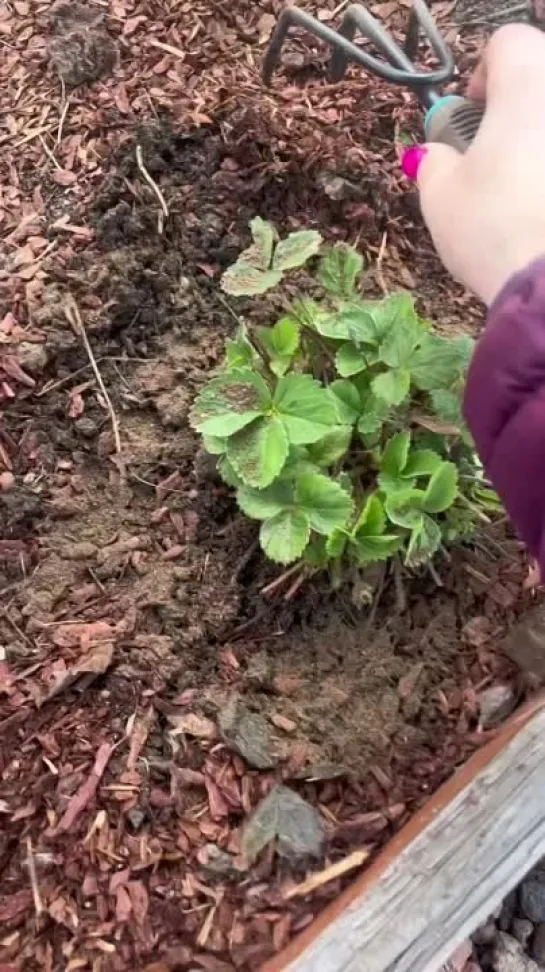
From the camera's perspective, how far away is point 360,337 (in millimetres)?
1086

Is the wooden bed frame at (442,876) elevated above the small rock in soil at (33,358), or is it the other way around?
the small rock in soil at (33,358)

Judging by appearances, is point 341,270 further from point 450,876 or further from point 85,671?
point 450,876

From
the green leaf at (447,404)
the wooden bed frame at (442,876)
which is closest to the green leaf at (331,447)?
the green leaf at (447,404)

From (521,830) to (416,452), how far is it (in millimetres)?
395

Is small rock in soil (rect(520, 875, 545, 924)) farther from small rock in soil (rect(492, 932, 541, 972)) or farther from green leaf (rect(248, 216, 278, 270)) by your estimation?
green leaf (rect(248, 216, 278, 270))

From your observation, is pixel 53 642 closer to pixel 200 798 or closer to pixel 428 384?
pixel 200 798

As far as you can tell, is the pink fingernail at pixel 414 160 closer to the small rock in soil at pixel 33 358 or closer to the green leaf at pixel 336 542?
the green leaf at pixel 336 542

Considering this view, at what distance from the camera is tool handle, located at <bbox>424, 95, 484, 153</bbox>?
→ 988mm

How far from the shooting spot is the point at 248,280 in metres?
1.10

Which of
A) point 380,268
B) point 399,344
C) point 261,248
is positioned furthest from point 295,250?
point 380,268

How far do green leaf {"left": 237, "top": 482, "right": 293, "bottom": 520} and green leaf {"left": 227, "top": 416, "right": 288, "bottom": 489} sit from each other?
3cm

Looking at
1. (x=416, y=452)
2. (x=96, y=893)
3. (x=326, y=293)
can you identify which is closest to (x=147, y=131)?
(x=326, y=293)

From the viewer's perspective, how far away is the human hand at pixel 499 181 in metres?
0.87

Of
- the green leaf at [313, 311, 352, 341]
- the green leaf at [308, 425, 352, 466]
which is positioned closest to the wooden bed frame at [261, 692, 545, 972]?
the green leaf at [308, 425, 352, 466]
